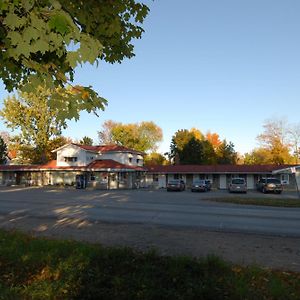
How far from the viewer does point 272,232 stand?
42.4ft

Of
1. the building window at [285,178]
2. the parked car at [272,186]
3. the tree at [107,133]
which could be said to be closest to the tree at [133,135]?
the tree at [107,133]

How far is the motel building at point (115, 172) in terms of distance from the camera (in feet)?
167

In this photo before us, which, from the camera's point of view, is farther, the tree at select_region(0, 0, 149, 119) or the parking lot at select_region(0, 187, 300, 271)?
the parking lot at select_region(0, 187, 300, 271)

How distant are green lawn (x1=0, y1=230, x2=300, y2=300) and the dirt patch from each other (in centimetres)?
154

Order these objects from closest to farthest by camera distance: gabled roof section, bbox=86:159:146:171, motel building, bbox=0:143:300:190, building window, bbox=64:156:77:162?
gabled roof section, bbox=86:159:146:171 < motel building, bbox=0:143:300:190 < building window, bbox=64:156:77:162

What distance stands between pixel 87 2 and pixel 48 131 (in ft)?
190

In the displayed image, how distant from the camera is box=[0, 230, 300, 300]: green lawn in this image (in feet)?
18.6

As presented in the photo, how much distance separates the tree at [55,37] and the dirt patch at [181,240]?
541 cm

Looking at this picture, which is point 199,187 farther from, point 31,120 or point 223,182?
point 31,120

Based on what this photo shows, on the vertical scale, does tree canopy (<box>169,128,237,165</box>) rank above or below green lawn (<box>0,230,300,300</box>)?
above

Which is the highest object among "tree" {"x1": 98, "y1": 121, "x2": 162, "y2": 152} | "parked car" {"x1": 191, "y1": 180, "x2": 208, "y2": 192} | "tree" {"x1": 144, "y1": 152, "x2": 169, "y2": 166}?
"tree" {"x1": 98, "y1": 121, "x2": 162, "y2": 152}

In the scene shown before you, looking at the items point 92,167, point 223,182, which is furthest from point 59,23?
point 223,182

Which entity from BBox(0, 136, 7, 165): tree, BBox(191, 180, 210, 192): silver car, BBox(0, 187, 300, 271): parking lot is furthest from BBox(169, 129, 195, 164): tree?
BBox(0, 187, 300, 271): parking lot

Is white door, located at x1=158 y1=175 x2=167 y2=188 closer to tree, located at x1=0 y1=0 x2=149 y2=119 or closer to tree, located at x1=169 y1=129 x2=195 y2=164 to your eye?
tree, located at x1=169 y1=129 x2=195 y2=164
